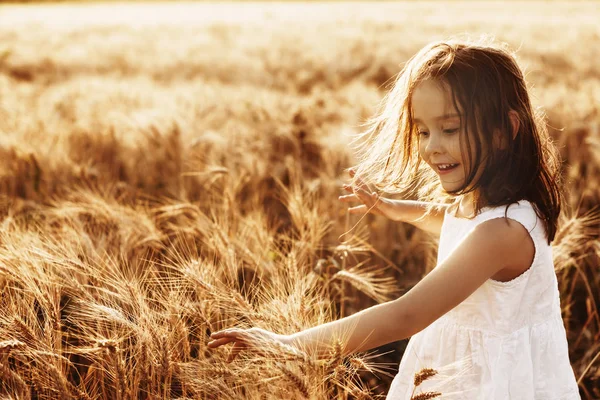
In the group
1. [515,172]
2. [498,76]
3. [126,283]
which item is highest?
[498,76]

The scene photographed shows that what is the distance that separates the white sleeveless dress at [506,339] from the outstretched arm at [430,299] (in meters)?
0.08

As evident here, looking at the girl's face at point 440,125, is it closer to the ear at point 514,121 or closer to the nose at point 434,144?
the nose at point 434,144

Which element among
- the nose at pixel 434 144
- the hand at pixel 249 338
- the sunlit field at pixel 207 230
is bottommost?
the sunlit field at pixel 207 230

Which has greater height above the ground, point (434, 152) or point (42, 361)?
point (434, 152)

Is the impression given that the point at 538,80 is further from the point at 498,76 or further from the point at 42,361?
the point at 42,361

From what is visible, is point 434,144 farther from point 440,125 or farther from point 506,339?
point 506,339

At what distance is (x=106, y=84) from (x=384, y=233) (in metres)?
4.32

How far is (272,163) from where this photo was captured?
3846 mm

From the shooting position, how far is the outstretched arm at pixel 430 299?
1293mm

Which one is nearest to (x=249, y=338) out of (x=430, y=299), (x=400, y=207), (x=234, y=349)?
(x=234, y=349)

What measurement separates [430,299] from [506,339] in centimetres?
33

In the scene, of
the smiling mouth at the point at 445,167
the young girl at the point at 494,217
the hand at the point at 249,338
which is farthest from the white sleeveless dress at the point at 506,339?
the hand at the point at 249,338

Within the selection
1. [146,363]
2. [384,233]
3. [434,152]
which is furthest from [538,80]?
[146,363]

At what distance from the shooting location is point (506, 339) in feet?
4.97
